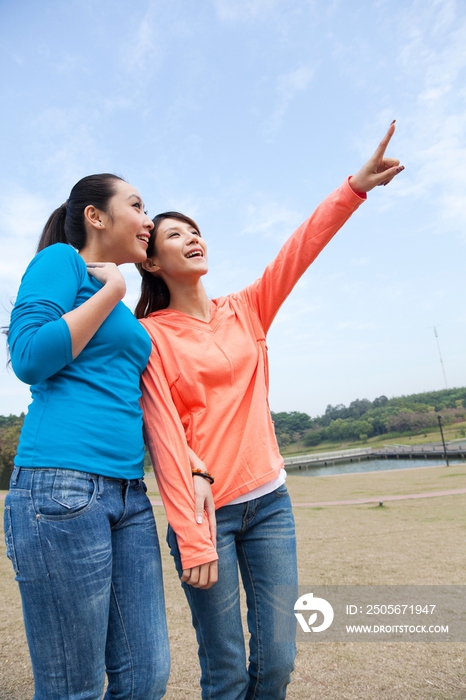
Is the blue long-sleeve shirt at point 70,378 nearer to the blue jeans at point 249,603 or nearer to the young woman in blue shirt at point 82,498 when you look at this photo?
the young woman in blue shirt at point 82,498

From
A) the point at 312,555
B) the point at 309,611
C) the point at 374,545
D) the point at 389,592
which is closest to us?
the point at 309,611

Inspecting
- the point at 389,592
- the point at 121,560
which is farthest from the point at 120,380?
the point at 389,592

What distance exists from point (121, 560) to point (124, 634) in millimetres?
222

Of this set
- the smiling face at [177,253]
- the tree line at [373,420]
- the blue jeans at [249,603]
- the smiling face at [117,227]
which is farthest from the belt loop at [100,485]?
the tree line at [373,420]

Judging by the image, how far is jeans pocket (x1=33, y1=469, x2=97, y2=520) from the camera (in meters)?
1.36

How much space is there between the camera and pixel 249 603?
6.30 feet

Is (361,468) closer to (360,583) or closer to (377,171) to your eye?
(360,583)

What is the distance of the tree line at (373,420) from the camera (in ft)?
253

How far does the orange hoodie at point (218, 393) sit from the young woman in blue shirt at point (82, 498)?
0.40ft

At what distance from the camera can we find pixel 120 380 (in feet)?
5.36

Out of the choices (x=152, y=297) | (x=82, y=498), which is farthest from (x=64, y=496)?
(x=152, y=297)

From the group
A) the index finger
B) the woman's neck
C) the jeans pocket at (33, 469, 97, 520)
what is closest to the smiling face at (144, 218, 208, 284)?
the woman's neck

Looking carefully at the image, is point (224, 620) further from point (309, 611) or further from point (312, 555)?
point (312, 555)

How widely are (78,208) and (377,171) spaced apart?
126cm
